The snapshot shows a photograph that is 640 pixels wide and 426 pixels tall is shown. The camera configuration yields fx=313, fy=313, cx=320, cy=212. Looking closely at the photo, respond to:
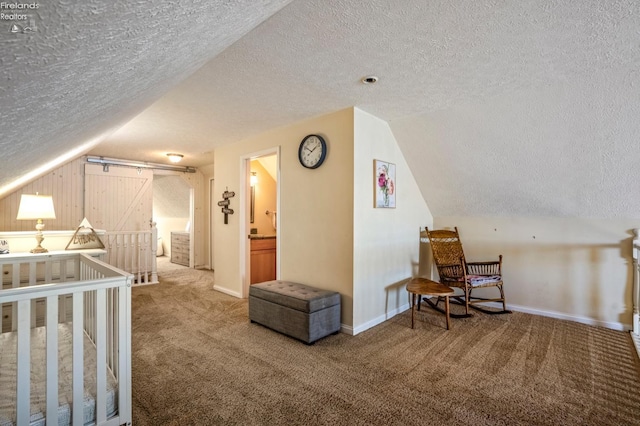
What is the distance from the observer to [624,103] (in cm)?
247

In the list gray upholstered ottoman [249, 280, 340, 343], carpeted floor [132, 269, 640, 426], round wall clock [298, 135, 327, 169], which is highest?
round wall clock [298, 135, 327, 169]

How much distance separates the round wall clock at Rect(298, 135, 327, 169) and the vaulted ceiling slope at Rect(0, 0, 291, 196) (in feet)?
5.99

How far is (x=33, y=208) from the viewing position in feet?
11.2

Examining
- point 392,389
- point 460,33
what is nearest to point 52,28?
point 460,33

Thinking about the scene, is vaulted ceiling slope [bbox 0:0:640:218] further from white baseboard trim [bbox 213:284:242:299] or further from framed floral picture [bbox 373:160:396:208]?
white baseboard trim [bbox 213:284:242:299]

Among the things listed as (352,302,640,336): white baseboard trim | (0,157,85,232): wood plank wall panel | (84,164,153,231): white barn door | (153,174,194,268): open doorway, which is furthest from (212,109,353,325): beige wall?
(153,174,194,268): open doorway

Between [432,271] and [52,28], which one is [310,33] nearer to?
[52,28]

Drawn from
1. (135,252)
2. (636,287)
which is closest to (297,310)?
(636,287)

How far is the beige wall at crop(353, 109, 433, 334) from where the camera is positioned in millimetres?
3174

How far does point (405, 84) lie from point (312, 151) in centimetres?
126

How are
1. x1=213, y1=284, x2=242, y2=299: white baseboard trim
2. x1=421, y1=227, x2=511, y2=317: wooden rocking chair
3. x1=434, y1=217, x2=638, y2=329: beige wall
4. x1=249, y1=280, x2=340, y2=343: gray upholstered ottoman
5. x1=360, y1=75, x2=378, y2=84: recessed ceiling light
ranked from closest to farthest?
x1=360, y1=75, x2=378, y2=84: recessed ceiling light → x1=249, y1=280, x2=340, y2=343: gray upholstered ottoman → x1=434, y1=217, x2=638, y2=329: beige wall → x1=421, y1=227, x2=511, y2=317: wooden rocking chair → x1=213, y1=284, x2=242, y2=299: white baseboard trim

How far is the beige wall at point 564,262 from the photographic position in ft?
10.9

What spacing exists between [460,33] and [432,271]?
3.42 meters

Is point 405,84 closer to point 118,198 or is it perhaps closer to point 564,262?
point 564,262
